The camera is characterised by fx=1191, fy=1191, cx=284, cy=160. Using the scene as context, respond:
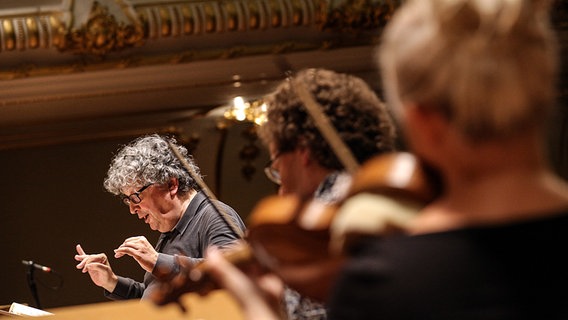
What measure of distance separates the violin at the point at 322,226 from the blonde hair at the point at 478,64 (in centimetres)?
12

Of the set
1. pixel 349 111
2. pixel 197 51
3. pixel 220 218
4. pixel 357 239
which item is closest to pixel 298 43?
pixel 197 51

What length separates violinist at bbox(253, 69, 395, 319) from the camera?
78.7 inches

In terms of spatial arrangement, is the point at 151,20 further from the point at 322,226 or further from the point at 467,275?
the point at 467,275

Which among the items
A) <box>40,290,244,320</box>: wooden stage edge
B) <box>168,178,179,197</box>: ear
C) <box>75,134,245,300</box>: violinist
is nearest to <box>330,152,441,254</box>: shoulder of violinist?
<box>40,290,244,320</box>: wooden stage edge

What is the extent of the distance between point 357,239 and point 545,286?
0.20 m

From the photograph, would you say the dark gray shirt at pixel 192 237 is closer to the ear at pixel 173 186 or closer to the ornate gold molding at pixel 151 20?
the ear at pixel 173 186

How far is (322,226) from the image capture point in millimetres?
1448

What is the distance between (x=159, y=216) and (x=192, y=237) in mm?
186

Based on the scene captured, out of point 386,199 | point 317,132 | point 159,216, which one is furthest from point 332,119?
point 159,216

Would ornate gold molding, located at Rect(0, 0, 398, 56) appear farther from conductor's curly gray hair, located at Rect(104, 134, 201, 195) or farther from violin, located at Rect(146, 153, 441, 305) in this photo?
violin, located at Rect(146, 153, 441, 305)

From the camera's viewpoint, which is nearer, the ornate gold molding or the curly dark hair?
the curly dark hair

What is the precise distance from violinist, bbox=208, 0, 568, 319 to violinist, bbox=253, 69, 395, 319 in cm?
80

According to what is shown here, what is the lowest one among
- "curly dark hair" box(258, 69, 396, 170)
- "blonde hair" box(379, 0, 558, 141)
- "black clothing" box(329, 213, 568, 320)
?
"curly dark hair" box(258, 69, 396, 170)

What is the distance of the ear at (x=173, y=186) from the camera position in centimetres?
360
